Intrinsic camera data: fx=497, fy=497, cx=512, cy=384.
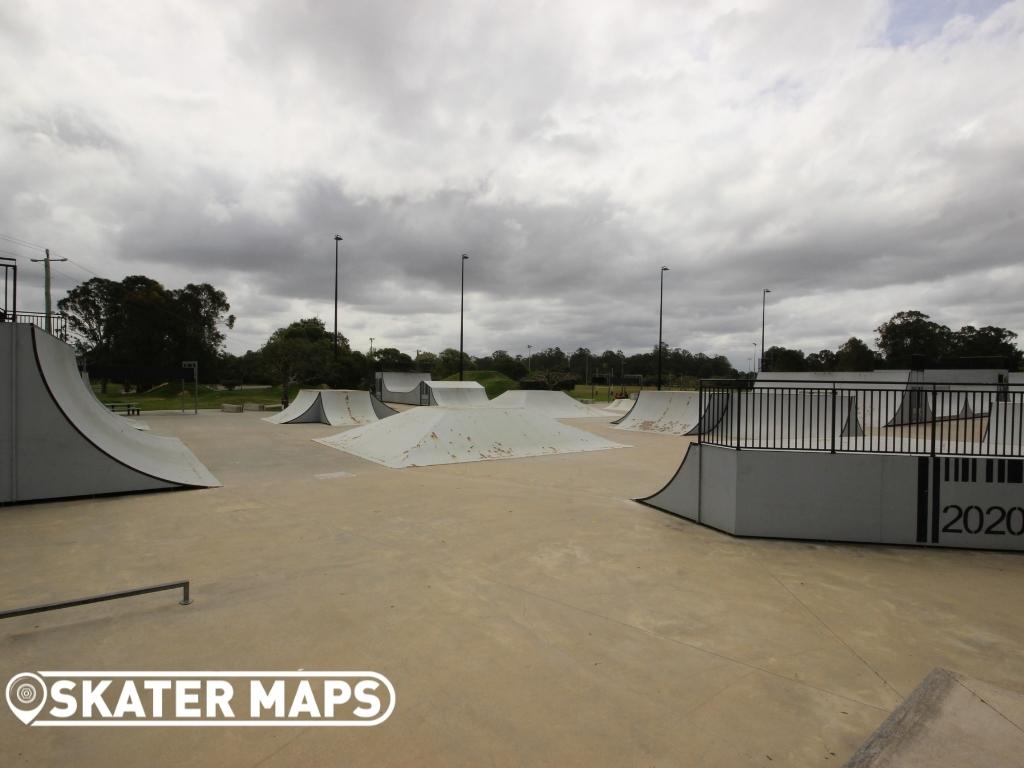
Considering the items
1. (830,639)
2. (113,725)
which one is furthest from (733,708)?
(113,725)

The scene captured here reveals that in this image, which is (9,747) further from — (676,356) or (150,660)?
(676,356)

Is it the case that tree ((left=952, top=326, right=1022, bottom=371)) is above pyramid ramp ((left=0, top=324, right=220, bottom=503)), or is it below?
above

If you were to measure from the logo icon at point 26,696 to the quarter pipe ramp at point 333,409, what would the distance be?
1746 cm

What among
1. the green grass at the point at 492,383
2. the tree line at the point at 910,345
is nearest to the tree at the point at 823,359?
the tree line at the point at 910,345

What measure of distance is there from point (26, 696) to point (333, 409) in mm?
18821

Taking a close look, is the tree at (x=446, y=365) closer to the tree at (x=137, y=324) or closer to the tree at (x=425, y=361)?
the tree at (x=425, y=361)

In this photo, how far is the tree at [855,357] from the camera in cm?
5445

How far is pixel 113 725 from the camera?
239 cm

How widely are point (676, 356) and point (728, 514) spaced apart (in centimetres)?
10941

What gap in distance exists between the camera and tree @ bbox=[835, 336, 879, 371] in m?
54.5

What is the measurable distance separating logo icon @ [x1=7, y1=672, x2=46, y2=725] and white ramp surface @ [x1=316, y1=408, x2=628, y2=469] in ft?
24.4

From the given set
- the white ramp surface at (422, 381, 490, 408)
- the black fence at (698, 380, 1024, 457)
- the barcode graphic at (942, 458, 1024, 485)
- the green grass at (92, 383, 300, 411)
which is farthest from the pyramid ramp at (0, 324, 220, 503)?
the green grass at (92, 383, 300, 411)

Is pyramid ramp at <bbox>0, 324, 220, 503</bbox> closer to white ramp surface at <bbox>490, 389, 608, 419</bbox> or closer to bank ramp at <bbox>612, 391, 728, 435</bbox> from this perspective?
bank ramp at <bbox>612, 391, 728, 435</bbox>

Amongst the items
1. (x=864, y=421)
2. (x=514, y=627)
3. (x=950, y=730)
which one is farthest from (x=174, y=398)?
(x=950, y=730)
